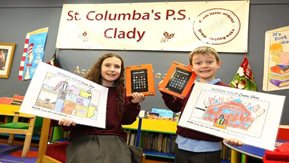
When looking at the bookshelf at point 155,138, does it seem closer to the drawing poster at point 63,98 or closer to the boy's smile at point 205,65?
the drawing poster at point 63,98

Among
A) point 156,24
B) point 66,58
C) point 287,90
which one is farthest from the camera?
point 66,58

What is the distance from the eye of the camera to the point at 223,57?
11.6ft

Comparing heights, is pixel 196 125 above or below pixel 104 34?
below

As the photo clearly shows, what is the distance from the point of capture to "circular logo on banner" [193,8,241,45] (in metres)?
3.51

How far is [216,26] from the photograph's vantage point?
357 cm

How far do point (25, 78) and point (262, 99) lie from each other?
4.10 meters

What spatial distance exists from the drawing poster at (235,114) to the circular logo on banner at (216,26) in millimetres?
2451

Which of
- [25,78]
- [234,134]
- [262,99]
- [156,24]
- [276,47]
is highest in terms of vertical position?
[156,24]

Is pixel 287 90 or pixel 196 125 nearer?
pixel 196 125

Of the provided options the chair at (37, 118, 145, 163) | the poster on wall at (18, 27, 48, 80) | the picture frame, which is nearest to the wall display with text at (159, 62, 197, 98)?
the chair at (37, 118, 145, 163)

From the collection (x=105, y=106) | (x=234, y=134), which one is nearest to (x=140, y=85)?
(x=105, y=106)

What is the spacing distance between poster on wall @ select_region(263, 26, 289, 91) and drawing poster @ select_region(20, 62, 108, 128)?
2.70m

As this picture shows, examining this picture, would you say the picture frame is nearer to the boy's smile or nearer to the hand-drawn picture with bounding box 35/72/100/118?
the hand-drawn picture with bounding box 35/72/100/118

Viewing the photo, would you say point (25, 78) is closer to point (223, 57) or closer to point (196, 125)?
point (223, 57)
